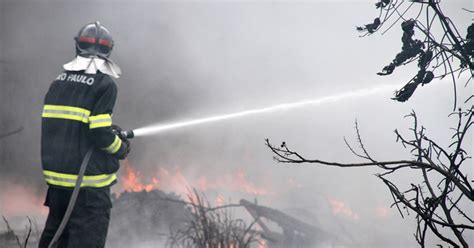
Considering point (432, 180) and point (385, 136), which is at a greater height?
point (385, 136)

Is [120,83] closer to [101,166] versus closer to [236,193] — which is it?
[236,193]

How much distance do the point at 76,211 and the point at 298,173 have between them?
25.1 feet

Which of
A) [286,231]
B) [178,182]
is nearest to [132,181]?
[178,182]

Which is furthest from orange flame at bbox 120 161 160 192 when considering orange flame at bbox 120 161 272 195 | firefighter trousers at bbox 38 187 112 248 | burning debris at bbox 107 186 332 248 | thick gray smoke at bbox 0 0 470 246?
firefighter trousers at bbox 38 187 112 248

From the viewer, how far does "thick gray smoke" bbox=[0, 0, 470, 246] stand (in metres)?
9.65

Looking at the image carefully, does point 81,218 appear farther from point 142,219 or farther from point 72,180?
point 142,219

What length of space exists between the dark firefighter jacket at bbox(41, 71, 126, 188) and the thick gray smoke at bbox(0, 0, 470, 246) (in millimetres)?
5987

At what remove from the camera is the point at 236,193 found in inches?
372

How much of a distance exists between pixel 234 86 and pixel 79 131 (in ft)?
27.5

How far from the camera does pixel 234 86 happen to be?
459 inches

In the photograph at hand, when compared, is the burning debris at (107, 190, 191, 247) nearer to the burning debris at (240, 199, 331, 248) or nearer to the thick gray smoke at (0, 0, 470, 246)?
the burning debris at (240, 199, 331, 248)

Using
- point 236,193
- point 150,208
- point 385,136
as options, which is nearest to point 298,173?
point 236,193

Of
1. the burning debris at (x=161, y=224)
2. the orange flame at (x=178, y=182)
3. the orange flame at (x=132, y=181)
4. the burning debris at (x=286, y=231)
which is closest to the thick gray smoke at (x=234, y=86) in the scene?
the orange flame at (x=178, y=182)

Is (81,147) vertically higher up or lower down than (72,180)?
higher up
